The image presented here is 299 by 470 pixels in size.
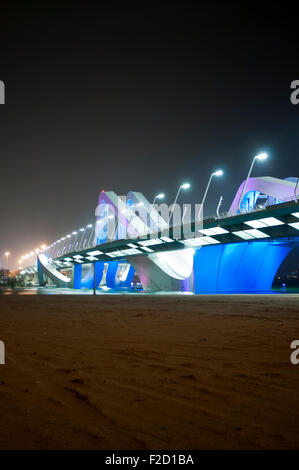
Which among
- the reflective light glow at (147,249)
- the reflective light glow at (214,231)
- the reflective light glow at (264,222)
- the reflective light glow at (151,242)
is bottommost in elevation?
the reflective light glow at (147,249)

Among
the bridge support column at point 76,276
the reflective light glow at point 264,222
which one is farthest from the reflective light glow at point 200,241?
the bridge support column at point 76,276

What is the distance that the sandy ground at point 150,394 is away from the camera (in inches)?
133

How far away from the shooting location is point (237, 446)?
10.5 ft

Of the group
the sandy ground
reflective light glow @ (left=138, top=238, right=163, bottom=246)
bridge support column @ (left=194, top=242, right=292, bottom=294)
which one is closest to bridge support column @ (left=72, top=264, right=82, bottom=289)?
reflective light glow @ (left=138, top=238, right=163, bottom=246)

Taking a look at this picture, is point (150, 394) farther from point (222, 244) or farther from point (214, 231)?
point (222, 244)

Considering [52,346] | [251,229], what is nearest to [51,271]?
[251,229]

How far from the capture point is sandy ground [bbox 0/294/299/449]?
11.1 feet

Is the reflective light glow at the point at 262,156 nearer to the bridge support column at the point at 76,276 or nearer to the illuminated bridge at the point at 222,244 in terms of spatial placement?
the illuminated bridge at the point at 222,244

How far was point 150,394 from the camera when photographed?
4605mm

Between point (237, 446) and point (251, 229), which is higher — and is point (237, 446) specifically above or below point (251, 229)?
below

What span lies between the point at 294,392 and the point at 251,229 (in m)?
36.4

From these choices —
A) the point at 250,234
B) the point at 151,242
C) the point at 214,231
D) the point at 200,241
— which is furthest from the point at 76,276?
the point at 250,234

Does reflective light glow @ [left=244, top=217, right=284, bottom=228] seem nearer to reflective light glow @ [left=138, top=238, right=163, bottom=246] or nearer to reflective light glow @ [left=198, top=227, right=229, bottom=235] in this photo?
reflective light glow @ [left=198, top=227, right=229, bottom=235]
